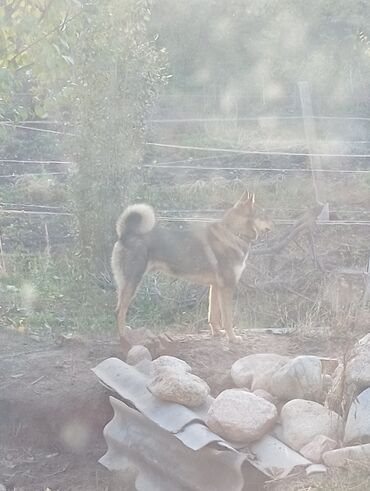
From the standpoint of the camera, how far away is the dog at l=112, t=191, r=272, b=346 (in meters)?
7.18

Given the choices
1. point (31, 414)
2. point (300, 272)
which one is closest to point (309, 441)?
point (31, 414)

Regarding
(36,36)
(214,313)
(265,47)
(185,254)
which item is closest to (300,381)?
(214,313)

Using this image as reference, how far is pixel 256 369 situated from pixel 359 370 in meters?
0.94

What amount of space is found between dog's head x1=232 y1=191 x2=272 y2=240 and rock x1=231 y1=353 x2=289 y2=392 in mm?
1606

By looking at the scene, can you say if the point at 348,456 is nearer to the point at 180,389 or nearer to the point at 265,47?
the point at 180,389

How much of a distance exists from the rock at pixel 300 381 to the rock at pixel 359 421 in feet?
1.83

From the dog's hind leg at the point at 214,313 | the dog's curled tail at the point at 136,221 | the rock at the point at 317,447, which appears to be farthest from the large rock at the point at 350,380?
the dog's curled tail at the point at 136,221

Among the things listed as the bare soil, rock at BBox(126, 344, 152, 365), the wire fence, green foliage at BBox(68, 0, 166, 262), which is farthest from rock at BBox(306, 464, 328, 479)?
green foliage at BBox(68, 0, 166, 262)

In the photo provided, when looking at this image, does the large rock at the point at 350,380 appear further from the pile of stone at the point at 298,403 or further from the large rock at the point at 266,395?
the large rock at the point at 266,395

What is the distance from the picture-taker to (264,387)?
221 inches

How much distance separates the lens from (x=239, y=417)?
194 inches

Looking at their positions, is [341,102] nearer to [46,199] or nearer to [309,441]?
[46,199]

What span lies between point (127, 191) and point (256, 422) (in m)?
5.13

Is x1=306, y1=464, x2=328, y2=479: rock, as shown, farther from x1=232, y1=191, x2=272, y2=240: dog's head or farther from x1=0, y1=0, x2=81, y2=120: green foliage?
x1=232, y1=191, x2=272, y2=240: dog's head
